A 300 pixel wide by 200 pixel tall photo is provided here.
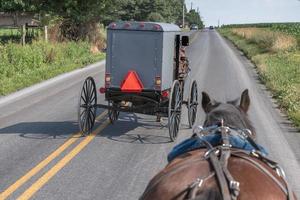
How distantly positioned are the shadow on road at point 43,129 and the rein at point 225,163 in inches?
276

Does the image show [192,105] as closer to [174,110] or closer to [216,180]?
[174,110]

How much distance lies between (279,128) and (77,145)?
171 inches

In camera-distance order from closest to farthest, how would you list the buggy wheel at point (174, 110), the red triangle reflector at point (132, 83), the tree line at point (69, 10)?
the buggy wheel at point (174, 110), the red triangle reflector at point (132, 83), the tree line at point (69, 10)

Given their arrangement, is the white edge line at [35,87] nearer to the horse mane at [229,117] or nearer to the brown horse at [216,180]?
the horse mane at [229,117]

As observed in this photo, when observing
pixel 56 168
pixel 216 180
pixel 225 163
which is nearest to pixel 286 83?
pixel 56 168

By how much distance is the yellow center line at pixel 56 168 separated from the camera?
22.9 ft

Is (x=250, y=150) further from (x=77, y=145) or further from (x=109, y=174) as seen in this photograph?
(x=77, y=145)

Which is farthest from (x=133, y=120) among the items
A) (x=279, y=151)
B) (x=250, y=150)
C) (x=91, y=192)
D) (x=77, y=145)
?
(x=250, y=150)

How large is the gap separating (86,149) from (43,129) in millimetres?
1989

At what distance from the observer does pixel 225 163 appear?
3.14 m

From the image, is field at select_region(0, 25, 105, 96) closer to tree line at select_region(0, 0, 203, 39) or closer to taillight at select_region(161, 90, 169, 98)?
tree line at select_region(0, 0, 203, 39)

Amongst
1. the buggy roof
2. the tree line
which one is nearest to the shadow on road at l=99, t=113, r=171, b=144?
the buggy roof

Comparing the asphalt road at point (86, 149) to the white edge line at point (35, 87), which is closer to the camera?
the asphalt road at point (86, 149)

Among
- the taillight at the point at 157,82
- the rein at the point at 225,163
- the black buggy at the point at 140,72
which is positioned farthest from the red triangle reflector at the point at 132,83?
the rein at the point at 225,163
